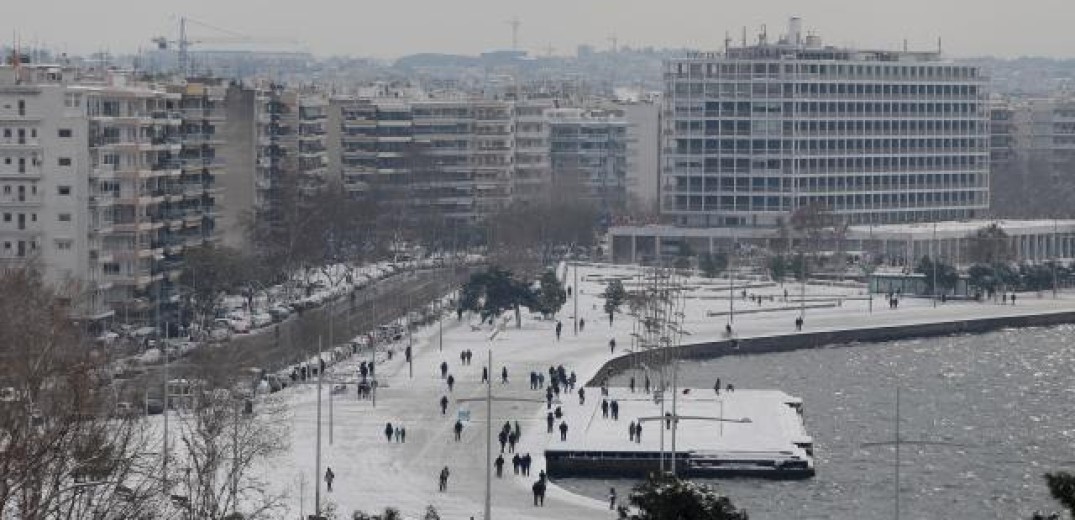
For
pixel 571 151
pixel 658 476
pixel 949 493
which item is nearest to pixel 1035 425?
pixel 949 493

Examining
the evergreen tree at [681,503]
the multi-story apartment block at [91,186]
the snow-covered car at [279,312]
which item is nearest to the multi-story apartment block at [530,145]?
the snow-covered car at [279,312]

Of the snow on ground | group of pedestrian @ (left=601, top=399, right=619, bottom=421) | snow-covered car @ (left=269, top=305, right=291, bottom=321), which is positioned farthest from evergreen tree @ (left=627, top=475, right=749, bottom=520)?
snow-covered car @ (left=269, top=305, right=291, bottom=321)

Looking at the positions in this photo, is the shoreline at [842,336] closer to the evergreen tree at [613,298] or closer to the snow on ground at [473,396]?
the snow on ground at [473,396]

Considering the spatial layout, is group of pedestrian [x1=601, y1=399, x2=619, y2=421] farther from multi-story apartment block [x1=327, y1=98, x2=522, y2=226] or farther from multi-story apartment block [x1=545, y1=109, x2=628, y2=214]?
multi-story apartment block [x1=545, y1=109, x2=628, y2=214]

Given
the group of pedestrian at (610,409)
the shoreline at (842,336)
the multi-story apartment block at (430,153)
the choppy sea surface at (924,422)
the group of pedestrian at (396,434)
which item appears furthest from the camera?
the multi-story apartment block at (430,153)

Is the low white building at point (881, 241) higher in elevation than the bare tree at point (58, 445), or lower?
lower

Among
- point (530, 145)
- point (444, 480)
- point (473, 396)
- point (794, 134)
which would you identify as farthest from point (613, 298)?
point (530, 145)

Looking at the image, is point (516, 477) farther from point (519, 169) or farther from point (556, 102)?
point (556, 102)

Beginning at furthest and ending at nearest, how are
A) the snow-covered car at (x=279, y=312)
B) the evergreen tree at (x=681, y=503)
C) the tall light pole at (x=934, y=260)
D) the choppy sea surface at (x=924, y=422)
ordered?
the tall light pole at (x=934, y=260)
the snow-covered car at (x=279, y=312)
the choppy sea surface at (x=924, y=422)
the evergreen tree at (x=681, y=503)
